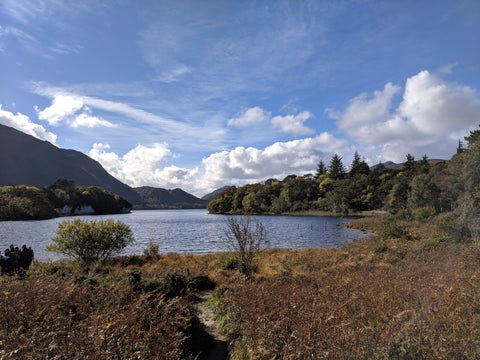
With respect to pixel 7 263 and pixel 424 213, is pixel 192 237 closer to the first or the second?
pixel 7 263

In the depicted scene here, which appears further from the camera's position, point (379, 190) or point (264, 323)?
point (379, 190)

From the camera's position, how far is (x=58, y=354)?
3.55 metres

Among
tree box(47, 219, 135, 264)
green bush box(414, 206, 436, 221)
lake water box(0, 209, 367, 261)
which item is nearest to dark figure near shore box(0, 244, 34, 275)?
tree box(47, 219, 135, 264)

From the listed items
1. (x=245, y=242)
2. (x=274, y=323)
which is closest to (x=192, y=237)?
(x=245, y=242)

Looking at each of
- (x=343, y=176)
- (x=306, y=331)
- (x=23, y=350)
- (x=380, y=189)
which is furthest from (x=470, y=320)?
(x=343, y=176)

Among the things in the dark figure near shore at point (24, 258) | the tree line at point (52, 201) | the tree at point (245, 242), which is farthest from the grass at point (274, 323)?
the tree line at point (52, 201)

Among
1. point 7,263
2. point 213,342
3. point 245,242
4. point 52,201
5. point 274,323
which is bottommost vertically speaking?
point 213,342

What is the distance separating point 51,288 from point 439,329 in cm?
787

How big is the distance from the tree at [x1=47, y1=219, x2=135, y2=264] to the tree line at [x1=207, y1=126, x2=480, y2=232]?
61.7ft

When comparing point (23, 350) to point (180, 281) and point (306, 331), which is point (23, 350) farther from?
point (180, 281)

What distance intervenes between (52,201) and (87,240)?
123717 mm

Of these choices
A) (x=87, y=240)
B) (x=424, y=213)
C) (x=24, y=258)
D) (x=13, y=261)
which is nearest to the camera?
(x=13, y=261)

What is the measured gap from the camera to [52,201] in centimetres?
11488

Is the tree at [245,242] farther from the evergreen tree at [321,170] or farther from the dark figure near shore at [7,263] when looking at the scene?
the evergreen tree at [321,170]
